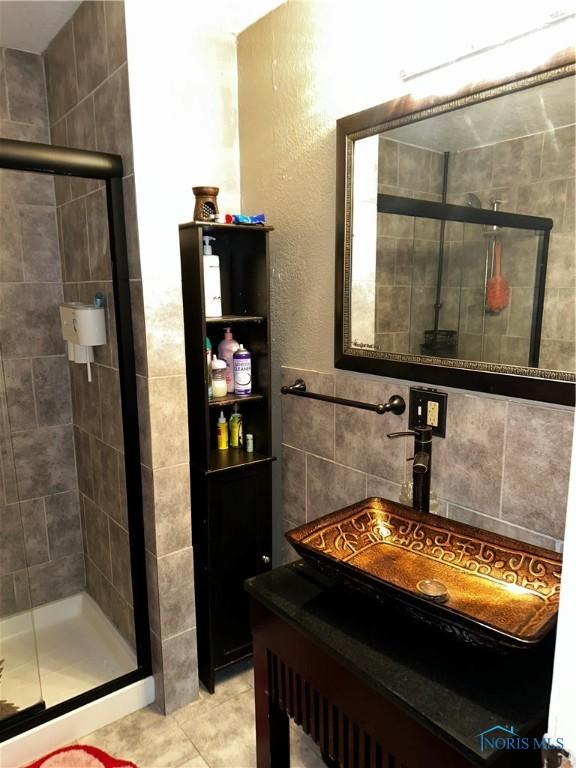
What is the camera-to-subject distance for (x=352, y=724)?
1070 mm

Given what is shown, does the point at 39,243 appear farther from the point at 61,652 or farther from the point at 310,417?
the point at 61,652

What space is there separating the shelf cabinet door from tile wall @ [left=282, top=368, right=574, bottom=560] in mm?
158

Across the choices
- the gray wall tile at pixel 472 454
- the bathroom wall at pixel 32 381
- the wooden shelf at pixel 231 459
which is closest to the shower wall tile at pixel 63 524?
the bathroom wall at pixel 32 381

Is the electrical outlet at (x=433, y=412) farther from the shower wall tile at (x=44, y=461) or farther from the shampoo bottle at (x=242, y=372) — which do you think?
the shower wall tile at (x=44, y=461)

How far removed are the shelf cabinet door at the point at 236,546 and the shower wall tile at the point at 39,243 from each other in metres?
1.20

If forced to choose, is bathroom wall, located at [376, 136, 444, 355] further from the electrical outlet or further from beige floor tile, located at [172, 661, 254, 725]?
beige floor tile, located at [172, 661, 254, 725]

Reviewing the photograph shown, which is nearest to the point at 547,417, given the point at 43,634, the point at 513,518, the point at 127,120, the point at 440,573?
the point at 513,518

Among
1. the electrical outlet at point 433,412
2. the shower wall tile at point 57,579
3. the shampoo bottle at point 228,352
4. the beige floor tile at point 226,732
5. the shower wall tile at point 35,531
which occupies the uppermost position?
the shampoo bottle at point 228,352

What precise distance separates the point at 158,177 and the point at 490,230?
1.00 meters

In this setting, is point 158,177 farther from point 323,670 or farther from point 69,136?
point 323,670

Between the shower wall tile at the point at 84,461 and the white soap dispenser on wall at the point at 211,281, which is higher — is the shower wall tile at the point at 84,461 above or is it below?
below

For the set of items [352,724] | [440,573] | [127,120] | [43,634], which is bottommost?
[43,634]

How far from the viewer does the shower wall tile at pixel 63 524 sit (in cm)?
244

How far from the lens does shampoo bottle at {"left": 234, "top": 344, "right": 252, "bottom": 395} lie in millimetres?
1949
